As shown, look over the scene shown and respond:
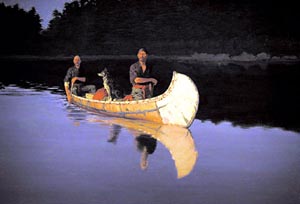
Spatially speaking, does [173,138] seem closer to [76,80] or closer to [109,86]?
[109,86]

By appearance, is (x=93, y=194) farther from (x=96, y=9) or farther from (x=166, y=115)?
(x=96, y=9)

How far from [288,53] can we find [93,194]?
93.2 ft

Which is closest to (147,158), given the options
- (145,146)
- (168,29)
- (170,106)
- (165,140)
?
(145,146)

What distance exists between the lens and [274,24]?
98.7 ft

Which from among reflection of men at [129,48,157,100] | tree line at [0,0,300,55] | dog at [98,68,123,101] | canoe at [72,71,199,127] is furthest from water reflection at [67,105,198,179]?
tree line at [0,0,300,55]

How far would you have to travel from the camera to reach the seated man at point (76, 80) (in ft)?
26.5

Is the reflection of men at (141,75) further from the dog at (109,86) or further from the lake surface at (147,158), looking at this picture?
the dog at (109,86)

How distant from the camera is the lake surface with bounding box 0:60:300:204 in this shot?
3502mm

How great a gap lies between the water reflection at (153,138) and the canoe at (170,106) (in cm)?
11

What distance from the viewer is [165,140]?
225 inches

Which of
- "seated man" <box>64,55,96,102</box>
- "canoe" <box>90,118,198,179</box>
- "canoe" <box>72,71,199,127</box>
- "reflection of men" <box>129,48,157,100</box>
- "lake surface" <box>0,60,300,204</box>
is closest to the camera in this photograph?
"lake surface" <box>0,60,300,204</box>

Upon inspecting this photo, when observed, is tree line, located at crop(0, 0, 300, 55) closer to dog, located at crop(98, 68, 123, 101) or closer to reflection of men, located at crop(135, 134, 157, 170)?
dog, located at crop(98, 68, 123, 101)

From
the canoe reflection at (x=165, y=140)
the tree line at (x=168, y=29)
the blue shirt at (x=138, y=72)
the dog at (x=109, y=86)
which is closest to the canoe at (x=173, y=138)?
the canoe reflection at (x=165, y=140)

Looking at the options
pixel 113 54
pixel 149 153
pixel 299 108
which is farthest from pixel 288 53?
pixel 149 153
